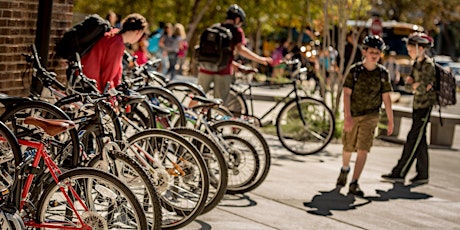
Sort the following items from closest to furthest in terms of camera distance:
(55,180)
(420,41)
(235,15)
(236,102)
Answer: (55,180) < (420,41) < (235,15) < (236,102)

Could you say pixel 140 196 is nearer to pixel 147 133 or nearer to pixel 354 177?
pixel 147 133

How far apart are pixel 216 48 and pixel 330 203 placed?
294 centimetres

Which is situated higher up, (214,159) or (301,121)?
(214,159)

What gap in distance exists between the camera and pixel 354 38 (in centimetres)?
1628

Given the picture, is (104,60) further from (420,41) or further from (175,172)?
(420,41)

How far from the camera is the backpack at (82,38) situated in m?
8.90

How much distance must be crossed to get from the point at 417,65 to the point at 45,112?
5.39 m

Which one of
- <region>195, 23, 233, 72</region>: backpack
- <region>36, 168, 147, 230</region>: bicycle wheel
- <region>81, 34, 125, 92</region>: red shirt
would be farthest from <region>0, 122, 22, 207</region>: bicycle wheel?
<region>195, 23, 233, 72</region>: backpack

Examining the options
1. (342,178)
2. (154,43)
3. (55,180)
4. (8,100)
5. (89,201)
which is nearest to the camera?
(55,180)

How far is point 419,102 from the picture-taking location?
11656mm

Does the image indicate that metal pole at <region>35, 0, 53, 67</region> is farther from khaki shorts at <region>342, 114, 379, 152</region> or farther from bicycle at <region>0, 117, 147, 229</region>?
bicycle at <region>0, 117, 147, 229</region>

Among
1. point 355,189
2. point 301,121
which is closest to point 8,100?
point 355,189

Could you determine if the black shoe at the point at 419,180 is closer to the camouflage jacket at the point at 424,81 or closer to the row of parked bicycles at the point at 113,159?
the camouflage jacket at the point at 424,81

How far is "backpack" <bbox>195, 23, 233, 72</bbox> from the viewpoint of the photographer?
12078 mm
